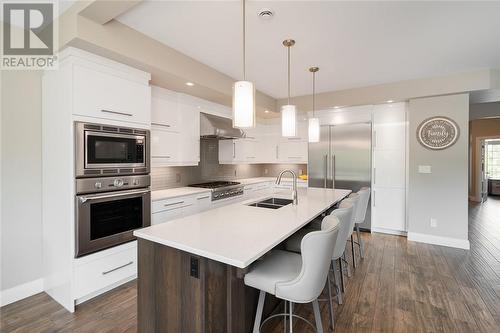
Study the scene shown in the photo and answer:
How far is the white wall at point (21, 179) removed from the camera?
2.23 meters

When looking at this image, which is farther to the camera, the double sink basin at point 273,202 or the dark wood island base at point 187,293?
the double sink basin at point 273,202

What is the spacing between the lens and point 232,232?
1.60 metres

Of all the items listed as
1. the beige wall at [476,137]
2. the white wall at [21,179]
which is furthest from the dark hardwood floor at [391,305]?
the beige wall at [476,137]

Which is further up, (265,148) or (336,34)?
(336,34)

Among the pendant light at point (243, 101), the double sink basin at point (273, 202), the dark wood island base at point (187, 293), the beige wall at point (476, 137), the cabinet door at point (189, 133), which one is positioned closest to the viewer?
the dark wood island base at point (187, 293)

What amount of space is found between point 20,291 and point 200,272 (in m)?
2.18

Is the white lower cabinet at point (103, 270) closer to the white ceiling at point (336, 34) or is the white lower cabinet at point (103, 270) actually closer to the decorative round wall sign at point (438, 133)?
the white ceiling at point (336, 34)

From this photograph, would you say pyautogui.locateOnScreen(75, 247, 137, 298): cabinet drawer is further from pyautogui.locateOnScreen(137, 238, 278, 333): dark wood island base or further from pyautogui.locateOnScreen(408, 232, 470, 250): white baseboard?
pyautogui.locateOnScreen(408, 232, 470, 250): white baseboard

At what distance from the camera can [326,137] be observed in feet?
15.7

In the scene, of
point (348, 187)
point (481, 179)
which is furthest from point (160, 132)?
point (481, 179)

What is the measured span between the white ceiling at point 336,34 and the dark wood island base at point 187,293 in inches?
74.9

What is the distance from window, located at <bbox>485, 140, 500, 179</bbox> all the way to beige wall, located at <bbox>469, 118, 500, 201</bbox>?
6.91 ft

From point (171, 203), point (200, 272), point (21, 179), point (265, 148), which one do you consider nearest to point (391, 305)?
A: point (200, 272)

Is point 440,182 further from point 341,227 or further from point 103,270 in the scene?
point 103,270
